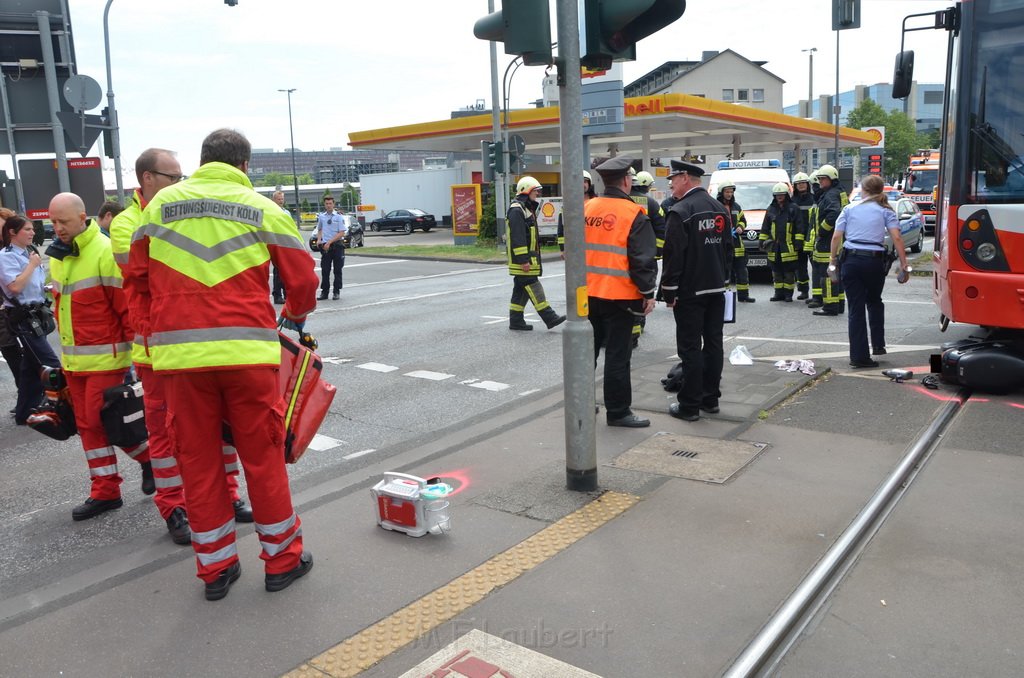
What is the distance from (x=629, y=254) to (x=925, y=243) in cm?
2407

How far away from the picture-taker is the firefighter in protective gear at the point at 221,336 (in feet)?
11.6

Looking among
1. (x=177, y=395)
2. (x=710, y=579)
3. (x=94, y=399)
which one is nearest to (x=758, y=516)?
(x=710, y=579)

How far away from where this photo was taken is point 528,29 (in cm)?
428

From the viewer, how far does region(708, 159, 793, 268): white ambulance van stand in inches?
605

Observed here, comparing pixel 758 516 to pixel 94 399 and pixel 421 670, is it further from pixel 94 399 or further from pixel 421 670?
pixel 94 399

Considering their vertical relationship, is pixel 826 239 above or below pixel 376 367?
above

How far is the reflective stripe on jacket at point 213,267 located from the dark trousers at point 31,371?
4.17m

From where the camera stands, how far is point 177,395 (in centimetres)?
359

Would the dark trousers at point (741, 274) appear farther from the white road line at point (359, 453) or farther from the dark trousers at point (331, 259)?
the white road line at point (359, 453)

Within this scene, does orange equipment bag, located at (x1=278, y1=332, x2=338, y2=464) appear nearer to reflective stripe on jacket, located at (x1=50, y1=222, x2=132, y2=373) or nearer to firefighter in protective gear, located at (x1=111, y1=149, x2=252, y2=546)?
firefighter in protective gear, located at (x1=111, y1=149, x2=252, y2=546)

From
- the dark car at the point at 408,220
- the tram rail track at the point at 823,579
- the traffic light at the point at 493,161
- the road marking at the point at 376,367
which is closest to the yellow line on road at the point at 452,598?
the tram rail track at the point at 823,579

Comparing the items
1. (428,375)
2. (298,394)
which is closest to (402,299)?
(428,375)

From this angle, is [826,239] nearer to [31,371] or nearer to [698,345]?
[698,345]

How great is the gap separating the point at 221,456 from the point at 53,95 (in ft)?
46.5
